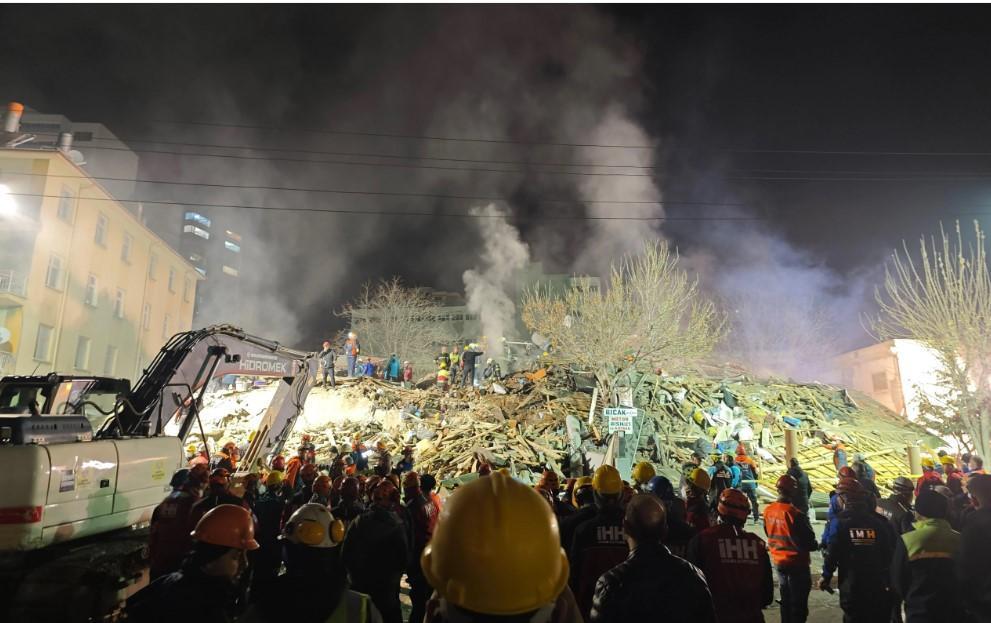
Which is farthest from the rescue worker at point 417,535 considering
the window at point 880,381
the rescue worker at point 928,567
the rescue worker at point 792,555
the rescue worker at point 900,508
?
the window at point 880,381

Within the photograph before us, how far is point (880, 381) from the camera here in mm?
35219

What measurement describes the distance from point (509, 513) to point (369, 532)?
10.6ft

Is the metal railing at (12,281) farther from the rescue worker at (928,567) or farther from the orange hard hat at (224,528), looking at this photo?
the rescue worker at (928,567)

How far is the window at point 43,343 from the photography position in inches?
989

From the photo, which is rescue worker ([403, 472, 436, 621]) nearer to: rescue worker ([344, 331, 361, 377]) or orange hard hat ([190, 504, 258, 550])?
orange hard hat ([190, 504, 258, 550])

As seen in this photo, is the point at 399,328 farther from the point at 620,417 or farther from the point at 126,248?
the point at 620,417

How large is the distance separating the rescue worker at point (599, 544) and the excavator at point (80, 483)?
4.75 meters

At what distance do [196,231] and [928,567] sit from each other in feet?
313

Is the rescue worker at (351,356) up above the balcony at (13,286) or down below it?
below

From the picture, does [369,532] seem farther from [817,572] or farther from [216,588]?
[817,572]

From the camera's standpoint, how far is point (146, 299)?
34.5 m

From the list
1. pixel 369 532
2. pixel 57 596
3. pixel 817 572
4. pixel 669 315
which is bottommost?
pixel 817 572

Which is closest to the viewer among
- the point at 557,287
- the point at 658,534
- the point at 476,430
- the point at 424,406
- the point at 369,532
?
the point at 658,534

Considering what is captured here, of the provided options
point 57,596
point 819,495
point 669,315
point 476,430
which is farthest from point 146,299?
point 819,495
